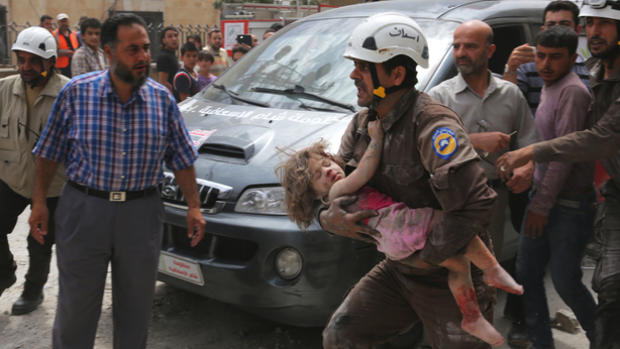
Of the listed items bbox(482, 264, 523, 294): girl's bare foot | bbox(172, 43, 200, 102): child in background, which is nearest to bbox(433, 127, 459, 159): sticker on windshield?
bbox(482, 264, 523, 294): girl's bare foot

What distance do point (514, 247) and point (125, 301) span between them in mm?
2583

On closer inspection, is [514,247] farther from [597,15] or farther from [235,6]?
[235,6]

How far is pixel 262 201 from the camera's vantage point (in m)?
3.45

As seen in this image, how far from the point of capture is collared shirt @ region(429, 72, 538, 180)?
3518 millimetres

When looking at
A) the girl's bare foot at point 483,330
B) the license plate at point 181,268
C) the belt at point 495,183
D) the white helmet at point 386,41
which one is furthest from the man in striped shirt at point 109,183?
the belt at point 495,183

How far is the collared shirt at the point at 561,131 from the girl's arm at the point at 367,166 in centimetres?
136

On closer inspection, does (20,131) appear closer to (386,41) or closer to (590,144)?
(386,41)

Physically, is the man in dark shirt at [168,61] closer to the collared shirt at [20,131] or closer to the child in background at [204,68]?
the child in background at [204,68]

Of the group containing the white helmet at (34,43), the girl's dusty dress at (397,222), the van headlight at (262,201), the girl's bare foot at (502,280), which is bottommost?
the van headlight at (262,201)

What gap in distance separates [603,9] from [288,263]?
6.53 feet

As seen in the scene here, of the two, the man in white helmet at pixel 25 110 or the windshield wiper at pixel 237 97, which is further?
the windshield wiper at pixel 237 97

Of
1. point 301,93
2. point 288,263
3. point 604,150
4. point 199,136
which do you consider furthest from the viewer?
point 301,93

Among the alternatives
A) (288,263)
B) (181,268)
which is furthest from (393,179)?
(181,268)

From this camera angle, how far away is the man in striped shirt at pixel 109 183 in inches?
119
